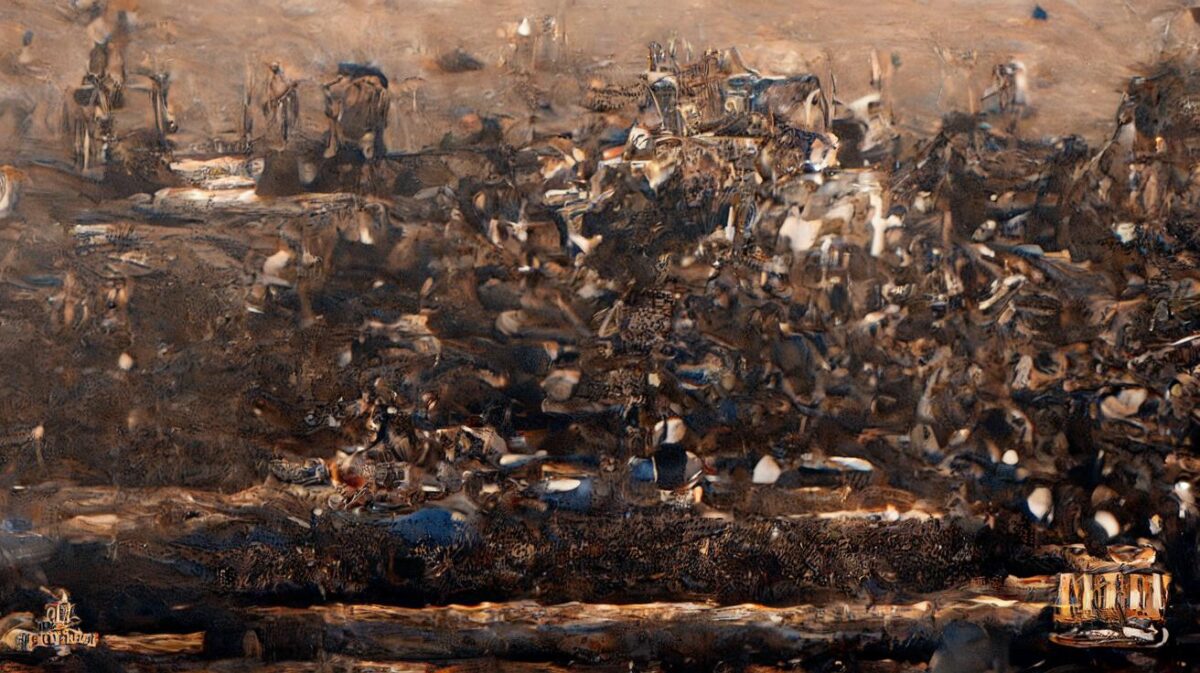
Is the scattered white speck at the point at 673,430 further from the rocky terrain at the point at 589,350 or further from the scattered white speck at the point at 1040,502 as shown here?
the scattered white speck at the point at 1040,502

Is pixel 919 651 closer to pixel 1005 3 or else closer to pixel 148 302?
pixel 1005 3

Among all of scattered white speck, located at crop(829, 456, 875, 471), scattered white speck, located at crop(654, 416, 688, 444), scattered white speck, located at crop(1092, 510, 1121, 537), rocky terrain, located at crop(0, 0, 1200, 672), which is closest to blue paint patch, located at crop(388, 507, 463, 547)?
rocky terrain, located at crop(0, 0, 1200, 672)

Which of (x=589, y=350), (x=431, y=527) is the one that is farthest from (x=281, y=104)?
(x=431, y=527)

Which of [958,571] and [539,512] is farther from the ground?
[539,512]

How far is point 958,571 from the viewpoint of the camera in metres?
2.91

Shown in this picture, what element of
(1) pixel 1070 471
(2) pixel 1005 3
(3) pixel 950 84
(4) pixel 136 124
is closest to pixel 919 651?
(1) pixel 1070 471

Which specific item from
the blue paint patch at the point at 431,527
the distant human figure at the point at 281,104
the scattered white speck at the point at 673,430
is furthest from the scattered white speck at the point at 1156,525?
the distant human figure at the point at 281,104

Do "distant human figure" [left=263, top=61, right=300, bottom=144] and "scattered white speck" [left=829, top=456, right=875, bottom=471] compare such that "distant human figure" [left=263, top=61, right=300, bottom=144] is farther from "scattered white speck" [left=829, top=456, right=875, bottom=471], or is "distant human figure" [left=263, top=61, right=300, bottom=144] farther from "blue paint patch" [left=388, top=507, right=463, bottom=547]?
"scattered white speck" [left=829, top=456, right=875, bottom=471]

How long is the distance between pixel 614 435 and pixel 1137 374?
181 centimetres

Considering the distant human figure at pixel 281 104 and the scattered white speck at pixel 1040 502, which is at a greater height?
the distant human figure at pixel 281 104

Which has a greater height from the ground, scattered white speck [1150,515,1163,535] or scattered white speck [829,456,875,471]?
scattered white speck [829,456,875,471]

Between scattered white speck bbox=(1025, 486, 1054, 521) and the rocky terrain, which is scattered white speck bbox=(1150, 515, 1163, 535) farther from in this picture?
scattered white speck bbox=(1025, 486, 1054, 521)

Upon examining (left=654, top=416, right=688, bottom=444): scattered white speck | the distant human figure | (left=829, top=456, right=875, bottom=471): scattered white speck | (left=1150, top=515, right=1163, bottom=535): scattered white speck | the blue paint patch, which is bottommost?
(left=1150, top=515, right=1163, bottom=535): scattered white speck

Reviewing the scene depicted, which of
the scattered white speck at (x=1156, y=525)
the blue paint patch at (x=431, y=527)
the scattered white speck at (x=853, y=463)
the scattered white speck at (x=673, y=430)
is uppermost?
the scattered white speck at (x=673, y=430)
